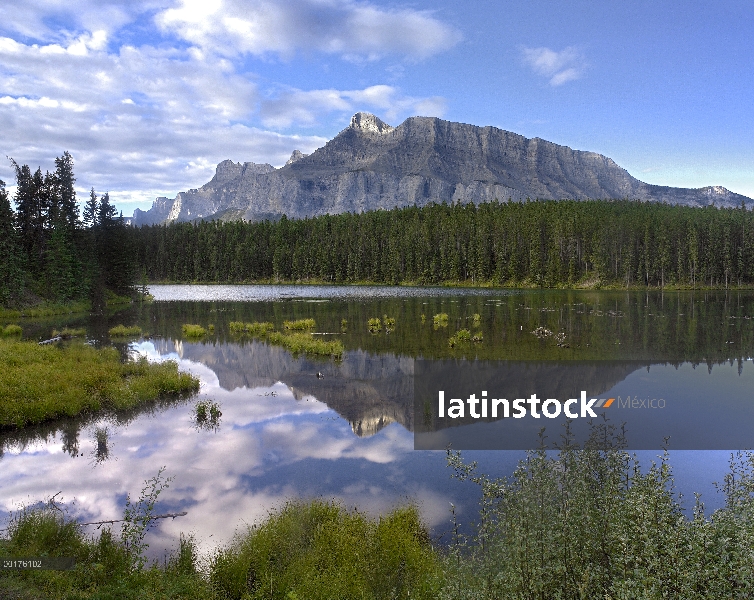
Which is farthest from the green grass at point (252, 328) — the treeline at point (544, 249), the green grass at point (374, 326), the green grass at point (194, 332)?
the treeline at point (544, 249)

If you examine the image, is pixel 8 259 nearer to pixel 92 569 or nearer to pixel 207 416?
pixel 207 416

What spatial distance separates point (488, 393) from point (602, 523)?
18646 mm

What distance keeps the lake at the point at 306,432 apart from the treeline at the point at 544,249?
98.8 m

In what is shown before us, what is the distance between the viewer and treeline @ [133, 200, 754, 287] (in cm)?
13912

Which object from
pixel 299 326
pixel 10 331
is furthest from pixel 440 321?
pixel 10 331

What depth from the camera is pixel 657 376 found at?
3038 centimetres

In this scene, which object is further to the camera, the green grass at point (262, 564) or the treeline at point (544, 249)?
the treeline at point (544, 249)

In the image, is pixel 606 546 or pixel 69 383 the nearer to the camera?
pixel 606 546

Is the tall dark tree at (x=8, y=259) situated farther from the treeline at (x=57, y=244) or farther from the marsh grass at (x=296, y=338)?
the marsh grass at (x=296, y=338)

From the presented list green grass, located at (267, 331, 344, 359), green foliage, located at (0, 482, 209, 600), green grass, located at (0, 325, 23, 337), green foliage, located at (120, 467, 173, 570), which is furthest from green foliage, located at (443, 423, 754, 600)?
green grass, located at (0, 325, 23, 337)

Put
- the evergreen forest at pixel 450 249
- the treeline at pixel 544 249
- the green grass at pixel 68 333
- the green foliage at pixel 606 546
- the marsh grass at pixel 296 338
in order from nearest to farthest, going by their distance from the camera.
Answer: the green foliage at pixel 606 546 → the marsh grass at pixel 296 338 → the green grass at pixel 68 333 → the evergreen forest at pixel 450 249 → the treeline at pixel 544 249

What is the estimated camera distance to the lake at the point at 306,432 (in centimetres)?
1491

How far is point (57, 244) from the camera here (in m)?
76.8

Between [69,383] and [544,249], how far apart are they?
5963 inches
